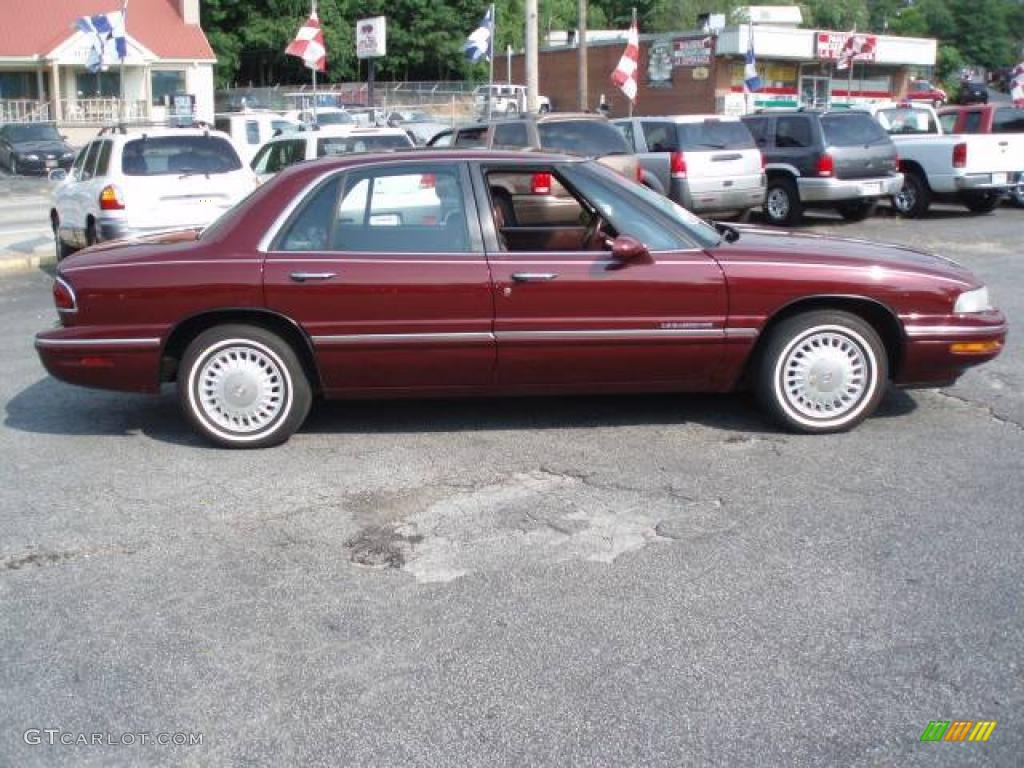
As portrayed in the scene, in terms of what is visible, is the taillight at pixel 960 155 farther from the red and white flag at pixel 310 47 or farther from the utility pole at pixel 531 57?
the red and white flag at pixel 310 47

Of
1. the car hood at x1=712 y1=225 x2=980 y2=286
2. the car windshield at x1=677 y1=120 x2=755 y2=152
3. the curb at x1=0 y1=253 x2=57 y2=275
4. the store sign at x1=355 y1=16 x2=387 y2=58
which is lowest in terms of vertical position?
the curb at x1=0 y1=253 x2=57 y2=275

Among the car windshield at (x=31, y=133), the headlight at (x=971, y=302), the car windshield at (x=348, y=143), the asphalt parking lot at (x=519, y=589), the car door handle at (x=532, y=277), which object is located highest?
the car windshield at (x=31, y=133)

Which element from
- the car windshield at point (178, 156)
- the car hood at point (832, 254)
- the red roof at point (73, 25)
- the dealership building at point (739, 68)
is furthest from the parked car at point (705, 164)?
the red roof at point (73, 25)

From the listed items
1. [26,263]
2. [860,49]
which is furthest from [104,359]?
[860,49]

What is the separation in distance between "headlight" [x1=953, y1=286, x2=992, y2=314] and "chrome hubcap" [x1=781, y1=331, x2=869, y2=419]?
58cm

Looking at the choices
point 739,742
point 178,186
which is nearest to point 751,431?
point 739,742

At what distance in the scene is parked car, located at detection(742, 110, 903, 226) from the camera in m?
17.2

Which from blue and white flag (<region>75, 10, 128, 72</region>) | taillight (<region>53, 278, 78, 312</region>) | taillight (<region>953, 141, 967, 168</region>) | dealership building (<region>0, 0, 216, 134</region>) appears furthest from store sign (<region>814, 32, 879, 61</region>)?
taillight (<region>53, 278, 78, 312</region>)

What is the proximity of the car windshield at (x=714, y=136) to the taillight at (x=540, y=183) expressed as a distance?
31.9 feet

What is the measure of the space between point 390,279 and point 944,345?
2.95m

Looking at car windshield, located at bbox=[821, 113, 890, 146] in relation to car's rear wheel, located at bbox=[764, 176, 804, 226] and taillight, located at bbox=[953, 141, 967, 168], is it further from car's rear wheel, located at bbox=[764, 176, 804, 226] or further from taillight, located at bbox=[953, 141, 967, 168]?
taillight, located at bbox=[953, 141, 967, 168]

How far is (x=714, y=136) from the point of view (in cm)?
1638
